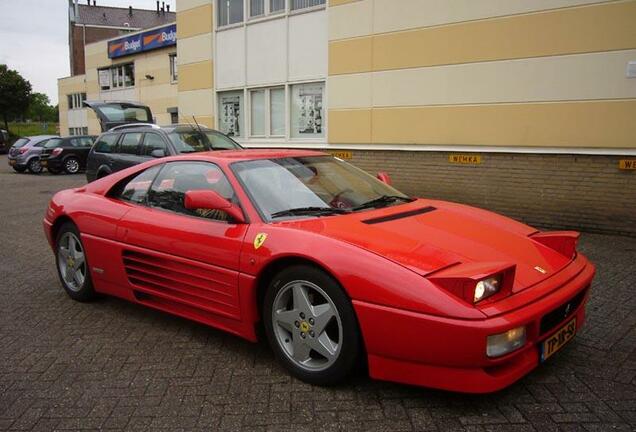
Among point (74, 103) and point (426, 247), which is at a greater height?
point (74, 103)

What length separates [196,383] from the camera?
3.19 metres

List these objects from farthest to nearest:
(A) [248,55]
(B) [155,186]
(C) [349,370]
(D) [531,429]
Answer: (A) [248,55], (B) [155,186], (C) [349,370], (D) [531,429]

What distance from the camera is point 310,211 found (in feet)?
11.6

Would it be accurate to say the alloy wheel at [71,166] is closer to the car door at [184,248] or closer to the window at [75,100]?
A: the window at [75,100]

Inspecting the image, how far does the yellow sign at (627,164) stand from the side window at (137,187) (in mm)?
6400

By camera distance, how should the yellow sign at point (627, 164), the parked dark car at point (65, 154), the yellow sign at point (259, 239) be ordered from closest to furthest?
the yellow sign at point (259, 239) < the yellow sign at point (627, 164) < the parked dark car at point (65, 154)

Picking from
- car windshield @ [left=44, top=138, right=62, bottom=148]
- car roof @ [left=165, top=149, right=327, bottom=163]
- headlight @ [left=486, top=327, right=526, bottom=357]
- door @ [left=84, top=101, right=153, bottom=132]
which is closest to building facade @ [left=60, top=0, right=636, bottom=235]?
door @ [left=84, top=101, right=153, bottom=132]

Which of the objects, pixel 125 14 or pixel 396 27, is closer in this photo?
pixel 396 27

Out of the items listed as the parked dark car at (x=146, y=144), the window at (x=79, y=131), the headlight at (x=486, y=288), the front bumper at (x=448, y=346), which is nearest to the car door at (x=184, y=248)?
the front bumper at (x=448, y=346)

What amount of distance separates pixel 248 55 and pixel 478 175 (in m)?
6.64

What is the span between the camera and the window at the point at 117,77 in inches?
1173

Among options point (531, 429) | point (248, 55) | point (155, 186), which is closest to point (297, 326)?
point (531, 429)

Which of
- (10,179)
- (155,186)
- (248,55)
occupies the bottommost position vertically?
(10,179)

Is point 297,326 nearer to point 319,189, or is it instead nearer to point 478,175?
point 319,189
